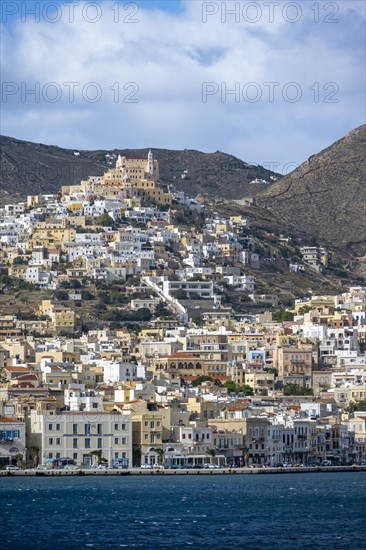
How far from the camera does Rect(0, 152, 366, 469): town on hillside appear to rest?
125 m

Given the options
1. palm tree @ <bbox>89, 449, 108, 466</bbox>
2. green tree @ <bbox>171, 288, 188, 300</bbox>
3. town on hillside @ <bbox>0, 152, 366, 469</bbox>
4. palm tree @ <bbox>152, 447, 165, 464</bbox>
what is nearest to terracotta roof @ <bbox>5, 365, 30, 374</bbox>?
town on hillside @ <bbox>0, 152, 366, 469</bbox>

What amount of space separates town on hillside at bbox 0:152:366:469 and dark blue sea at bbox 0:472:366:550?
14.7ft

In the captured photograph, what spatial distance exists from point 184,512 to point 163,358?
61024 millimetres

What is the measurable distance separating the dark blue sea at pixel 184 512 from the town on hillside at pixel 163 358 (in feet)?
14.7

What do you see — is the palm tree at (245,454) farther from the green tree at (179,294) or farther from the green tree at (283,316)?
the green tree at (179,294)

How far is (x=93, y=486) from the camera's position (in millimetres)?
112312

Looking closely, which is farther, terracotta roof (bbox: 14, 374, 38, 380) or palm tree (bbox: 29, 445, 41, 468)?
terracotta roof (bbox: 14, 374, 38, 380)

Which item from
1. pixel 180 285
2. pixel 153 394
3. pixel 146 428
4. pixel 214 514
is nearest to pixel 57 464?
pixel 146 428

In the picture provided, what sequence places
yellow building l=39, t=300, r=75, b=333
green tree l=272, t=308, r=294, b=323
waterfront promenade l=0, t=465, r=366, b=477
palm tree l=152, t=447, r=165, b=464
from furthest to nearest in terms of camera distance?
green tree l=272, t=308, r=294, b=323 → yellow building l=39, t=300, r=75, b=333 → palm tree l=152, t=447, r=165, b=464 → waterfront promenade l=0, t=465, r=366, b=477

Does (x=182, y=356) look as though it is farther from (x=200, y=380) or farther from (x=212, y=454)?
(x=212, y=454)

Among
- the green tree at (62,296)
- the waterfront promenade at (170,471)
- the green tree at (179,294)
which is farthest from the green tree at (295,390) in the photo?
the green tree at (62,296)

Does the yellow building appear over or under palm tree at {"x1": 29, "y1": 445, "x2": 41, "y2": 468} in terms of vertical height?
over

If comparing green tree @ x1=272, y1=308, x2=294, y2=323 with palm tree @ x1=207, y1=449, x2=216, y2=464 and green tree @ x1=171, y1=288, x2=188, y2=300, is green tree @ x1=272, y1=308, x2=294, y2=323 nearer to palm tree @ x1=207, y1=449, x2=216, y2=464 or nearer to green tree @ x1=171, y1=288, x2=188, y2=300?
green tree @ x1=171, y1=288, x2=188, y2=300

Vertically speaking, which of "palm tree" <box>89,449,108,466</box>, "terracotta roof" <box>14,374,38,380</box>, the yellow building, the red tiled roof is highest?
the yellow building
